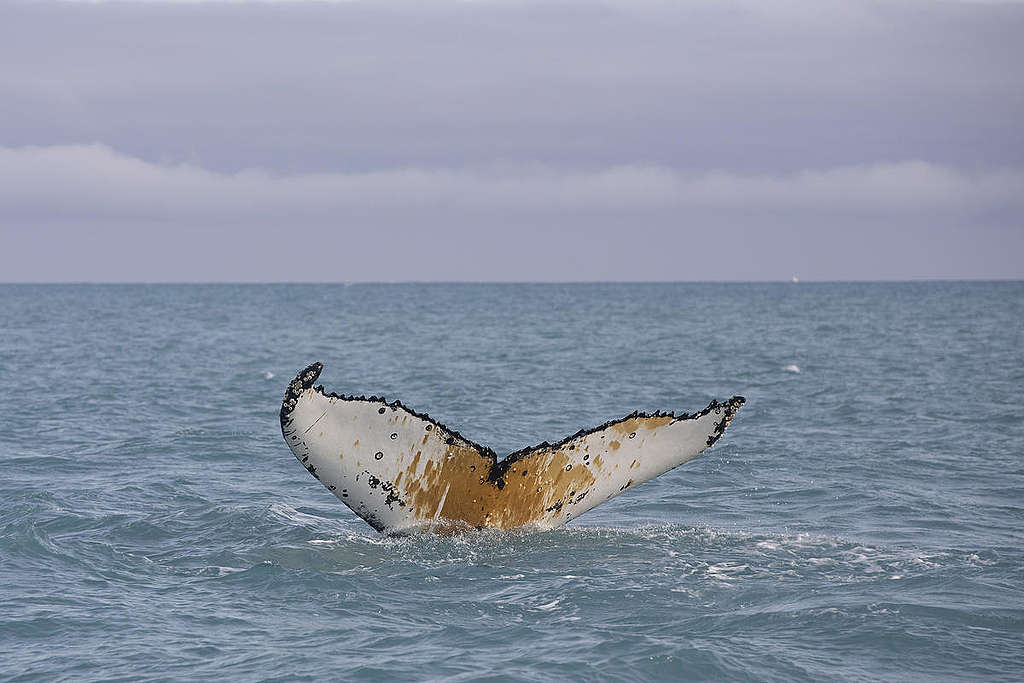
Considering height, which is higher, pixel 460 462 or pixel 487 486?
pixel 460 462

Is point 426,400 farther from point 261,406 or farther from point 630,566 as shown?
point 630,566

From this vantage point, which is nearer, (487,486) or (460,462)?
(460,462)

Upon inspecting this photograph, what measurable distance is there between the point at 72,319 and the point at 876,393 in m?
76.1

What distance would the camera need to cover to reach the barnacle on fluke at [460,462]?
1123 centimetres

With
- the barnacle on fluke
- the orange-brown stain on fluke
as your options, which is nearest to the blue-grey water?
the orange-brown stain on fluke

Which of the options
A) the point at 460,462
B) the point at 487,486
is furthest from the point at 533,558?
the point at 460,462

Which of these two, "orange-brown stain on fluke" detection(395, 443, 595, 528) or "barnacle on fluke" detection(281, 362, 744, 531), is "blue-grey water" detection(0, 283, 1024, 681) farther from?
"barnacle on fluke" detection(281, 362, 744, 531)

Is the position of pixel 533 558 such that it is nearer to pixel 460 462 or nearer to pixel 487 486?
pixel 487 486

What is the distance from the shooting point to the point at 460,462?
11.7 m

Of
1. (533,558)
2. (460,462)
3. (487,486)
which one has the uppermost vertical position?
(460,462)

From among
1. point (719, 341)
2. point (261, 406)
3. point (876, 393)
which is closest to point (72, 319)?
point (719, 341)

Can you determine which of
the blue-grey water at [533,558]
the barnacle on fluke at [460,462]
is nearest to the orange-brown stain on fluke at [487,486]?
the barnacle on fluke at [460,462]

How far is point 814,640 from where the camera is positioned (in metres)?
9.99

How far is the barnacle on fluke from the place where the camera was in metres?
11.2
